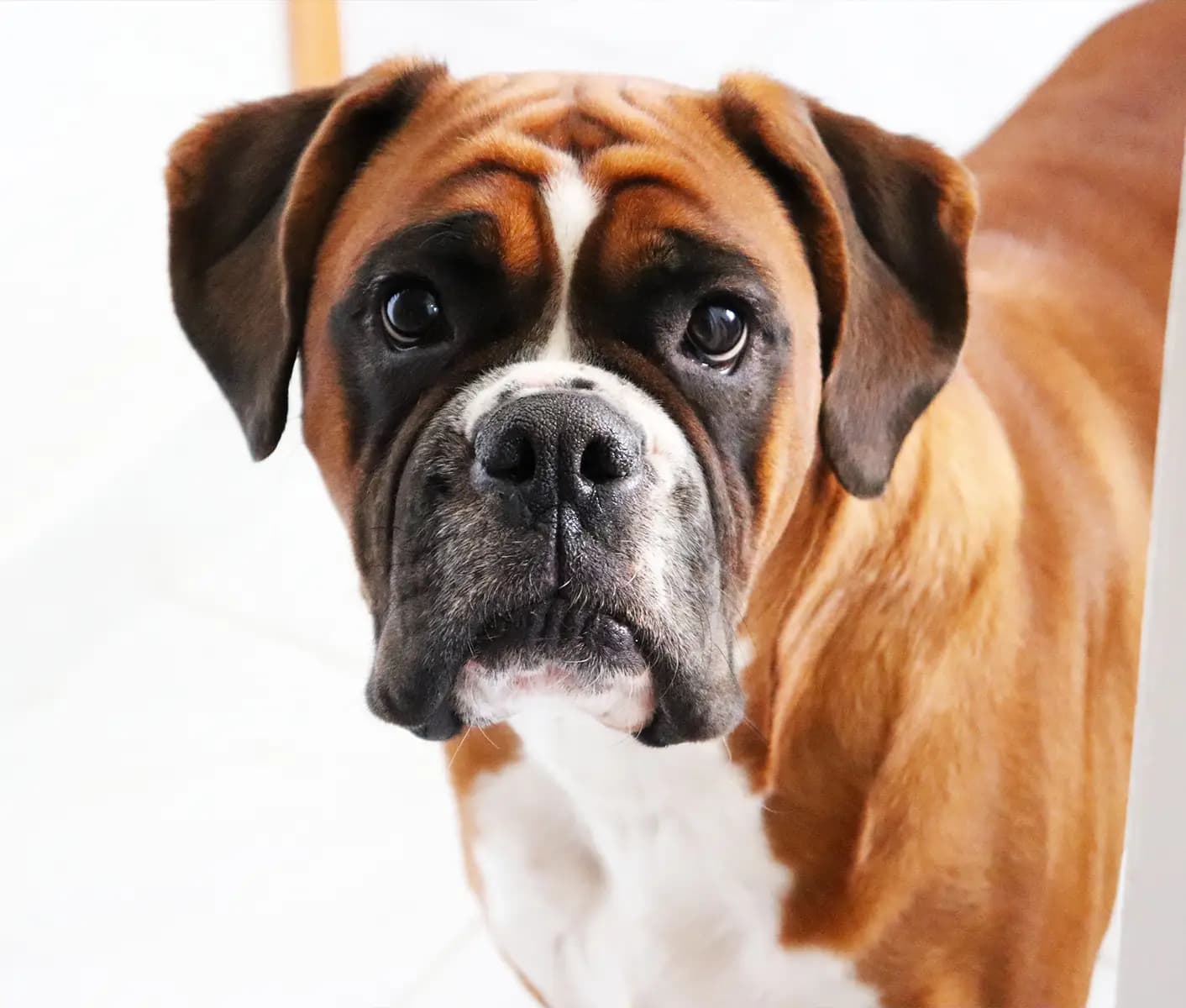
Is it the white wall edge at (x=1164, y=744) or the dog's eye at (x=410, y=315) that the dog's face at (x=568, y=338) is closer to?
the dog's eye at (x=410, y=315)

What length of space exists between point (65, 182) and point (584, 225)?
4.20 feet

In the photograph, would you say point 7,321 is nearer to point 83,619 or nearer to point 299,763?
point 83,619

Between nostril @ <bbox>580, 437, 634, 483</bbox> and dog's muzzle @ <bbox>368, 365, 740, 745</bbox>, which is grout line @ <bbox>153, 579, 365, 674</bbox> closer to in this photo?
dog's muzzle @ <bbox>368, 365, 740, 745</bbox>

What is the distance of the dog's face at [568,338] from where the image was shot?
0.84m

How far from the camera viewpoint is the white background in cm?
164

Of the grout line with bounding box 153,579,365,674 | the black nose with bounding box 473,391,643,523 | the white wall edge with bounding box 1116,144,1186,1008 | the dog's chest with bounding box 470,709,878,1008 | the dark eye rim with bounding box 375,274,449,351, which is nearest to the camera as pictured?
the white wall edge with bounding box 1116,144,1186,1008

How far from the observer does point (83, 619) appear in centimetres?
205

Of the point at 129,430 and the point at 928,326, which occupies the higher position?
the point at 928,326

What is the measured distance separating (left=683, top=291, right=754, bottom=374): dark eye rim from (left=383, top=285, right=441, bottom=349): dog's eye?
0.16 meters

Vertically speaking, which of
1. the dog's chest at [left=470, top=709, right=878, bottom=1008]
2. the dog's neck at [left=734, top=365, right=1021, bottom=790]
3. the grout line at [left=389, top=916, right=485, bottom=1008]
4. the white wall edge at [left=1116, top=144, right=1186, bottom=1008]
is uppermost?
the white wall edge at [left=1116, top=144, right=1186, bottom=1008]

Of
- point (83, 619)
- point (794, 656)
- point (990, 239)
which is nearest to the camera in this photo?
point (794, 656)

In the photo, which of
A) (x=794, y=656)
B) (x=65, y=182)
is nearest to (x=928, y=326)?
(x=794, y=656)

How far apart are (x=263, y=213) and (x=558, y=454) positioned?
1.13 ft

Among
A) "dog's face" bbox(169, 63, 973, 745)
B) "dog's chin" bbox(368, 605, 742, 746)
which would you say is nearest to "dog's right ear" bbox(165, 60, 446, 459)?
"dog's face" bbox(169, 63, 973, 745)
